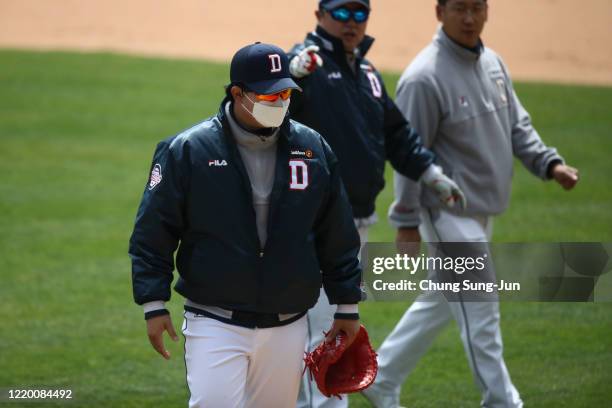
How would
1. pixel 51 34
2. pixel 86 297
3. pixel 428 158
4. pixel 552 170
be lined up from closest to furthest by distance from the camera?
pixel 428 158 < pixel 552 170 < pixel 86 297 < pixel 51 34

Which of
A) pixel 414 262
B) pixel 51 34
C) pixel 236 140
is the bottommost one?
pixel 51 34

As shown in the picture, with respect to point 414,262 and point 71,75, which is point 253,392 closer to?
point 414,262

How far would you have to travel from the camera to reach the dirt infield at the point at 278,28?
24828mm

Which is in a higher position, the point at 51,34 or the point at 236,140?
the point at 236,140

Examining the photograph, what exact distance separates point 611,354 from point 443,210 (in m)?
1.96

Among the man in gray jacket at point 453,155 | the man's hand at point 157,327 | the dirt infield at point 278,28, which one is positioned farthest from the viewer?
the dirt infield at point 278,28

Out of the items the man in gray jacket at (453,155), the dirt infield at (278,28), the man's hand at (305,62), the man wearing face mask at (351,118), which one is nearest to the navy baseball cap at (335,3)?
the man wearing face mask at (351,118)

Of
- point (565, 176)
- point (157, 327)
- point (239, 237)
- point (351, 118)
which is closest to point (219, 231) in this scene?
point (239, 237)

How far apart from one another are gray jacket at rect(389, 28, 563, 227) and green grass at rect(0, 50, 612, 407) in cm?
127

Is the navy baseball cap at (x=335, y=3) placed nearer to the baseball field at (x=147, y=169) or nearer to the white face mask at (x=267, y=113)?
the white face mask at (x=267, y=113)

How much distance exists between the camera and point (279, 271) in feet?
16.0

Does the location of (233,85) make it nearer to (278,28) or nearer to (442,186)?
(442,186)

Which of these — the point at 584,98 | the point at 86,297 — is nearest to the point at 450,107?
the point at 86,297

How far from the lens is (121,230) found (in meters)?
11.7
